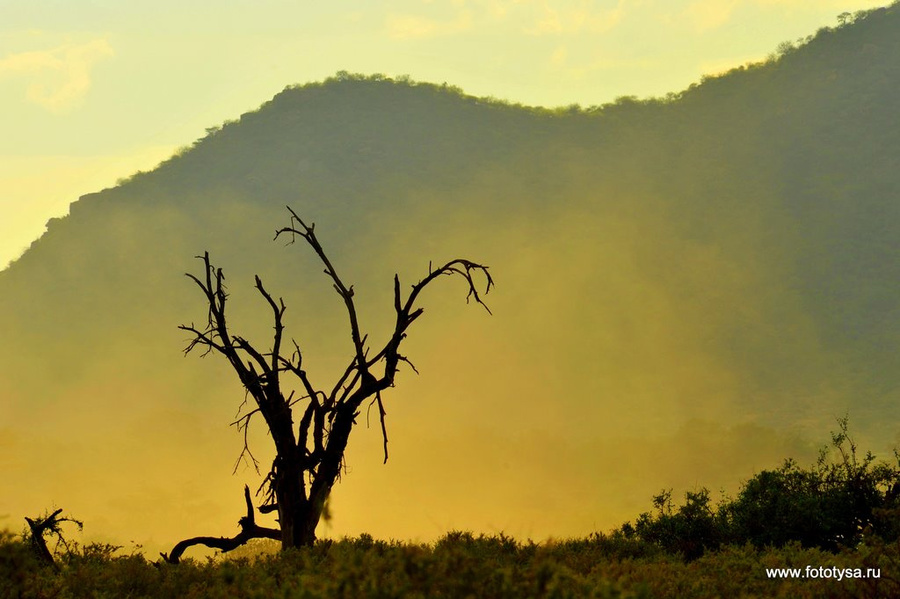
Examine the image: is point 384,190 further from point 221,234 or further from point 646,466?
point 646,466

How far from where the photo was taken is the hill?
10550 centimetres

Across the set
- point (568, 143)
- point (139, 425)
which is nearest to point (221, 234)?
point (139, 425)

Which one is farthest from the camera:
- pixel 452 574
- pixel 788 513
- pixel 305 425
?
pixel 788 513

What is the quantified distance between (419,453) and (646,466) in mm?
27500

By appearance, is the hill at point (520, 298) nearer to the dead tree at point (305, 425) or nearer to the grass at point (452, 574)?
the dead tree at point (305, 425)

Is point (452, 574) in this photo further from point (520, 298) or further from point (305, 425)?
point (520, 298)

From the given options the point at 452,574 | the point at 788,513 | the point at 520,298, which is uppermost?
the point at 520,298

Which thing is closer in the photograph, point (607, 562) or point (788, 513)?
point (607, 562)

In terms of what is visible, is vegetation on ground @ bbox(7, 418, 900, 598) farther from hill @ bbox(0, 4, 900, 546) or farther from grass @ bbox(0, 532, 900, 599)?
hill @ bbox(0, 4, 900, 546)

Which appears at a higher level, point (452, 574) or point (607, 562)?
point (452, 574)

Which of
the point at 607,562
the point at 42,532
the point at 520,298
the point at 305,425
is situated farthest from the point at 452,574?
the point at 520,298

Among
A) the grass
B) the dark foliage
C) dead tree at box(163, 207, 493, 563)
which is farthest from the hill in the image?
the grass

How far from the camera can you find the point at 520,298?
144 meters

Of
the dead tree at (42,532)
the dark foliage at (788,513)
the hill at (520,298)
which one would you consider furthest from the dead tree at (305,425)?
the hill at (520,298)
